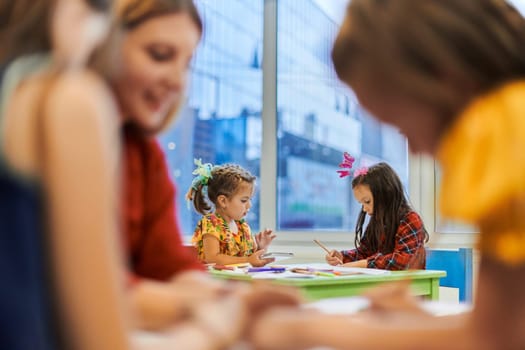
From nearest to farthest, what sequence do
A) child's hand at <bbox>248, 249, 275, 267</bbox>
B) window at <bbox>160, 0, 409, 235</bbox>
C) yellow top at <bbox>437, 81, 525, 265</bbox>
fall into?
yellow top at <bbox>437, 81, 525, 265</bbox>, child's hand at <bbox>248, 249, 275, 267</bbox>, window at <bbox>160, 0, 409, 235</bbox>

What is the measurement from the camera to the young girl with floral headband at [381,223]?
1.95 metres

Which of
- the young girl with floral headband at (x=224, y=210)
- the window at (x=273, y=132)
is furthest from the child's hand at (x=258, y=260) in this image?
the window at (x=273, y=132)

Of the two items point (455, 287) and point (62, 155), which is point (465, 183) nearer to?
point (62, 155)

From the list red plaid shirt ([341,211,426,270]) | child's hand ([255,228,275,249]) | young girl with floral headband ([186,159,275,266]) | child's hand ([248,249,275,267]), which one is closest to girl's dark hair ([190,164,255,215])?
young girl with floral headband ([186,159,275,266])

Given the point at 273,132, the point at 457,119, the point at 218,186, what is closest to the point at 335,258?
the point at 218,186

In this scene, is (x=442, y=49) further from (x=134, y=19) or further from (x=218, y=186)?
(x=218, y=186)

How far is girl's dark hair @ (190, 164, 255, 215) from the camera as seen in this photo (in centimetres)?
244

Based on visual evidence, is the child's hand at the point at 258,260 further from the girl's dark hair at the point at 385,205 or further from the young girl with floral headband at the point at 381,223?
the girl's dark hair at the point at 385,205

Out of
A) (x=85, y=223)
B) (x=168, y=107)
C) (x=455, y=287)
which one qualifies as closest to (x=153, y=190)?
(x=168, y=107)

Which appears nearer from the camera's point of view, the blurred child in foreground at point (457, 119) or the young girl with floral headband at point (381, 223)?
the blurred child in foreground at point (457, 119)

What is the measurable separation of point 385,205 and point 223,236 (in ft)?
2.19

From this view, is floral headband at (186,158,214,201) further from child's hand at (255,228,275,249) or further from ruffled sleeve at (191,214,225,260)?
child's hand at (255,228,275,249)

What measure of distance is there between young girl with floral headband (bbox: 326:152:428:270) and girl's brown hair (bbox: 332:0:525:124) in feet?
5.23

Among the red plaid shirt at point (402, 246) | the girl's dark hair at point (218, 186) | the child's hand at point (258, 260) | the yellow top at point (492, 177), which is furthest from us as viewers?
the girl's dark hair at point (218, 186)
